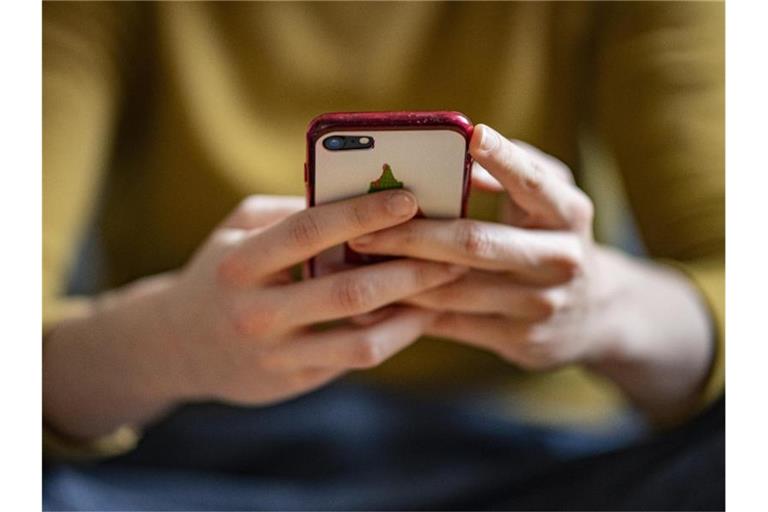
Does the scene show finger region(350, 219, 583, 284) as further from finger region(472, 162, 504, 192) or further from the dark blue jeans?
the dark blue jeans

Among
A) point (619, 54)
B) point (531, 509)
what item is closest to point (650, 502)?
point (531, 509)

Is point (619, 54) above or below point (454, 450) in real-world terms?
above

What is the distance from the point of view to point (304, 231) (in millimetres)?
368

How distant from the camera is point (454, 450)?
1.78 feet

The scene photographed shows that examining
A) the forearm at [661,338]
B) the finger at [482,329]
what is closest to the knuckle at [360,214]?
the finger at [482,329]

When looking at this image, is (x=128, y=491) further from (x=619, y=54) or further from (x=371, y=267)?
(x=619, y=54)

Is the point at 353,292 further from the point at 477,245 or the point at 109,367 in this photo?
the point at 109,367

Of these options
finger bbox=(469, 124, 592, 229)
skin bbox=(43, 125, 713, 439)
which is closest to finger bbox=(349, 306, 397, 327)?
skin bbox=(43, 125, 713, 439)

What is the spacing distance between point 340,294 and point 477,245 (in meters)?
0.08

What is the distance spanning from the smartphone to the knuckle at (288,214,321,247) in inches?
0.4

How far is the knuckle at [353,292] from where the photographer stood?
1.27 feet

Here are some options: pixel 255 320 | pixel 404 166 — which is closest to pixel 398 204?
pixel 404 166

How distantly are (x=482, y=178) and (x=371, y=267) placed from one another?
0.08 meters

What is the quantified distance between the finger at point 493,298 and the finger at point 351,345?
15mm
